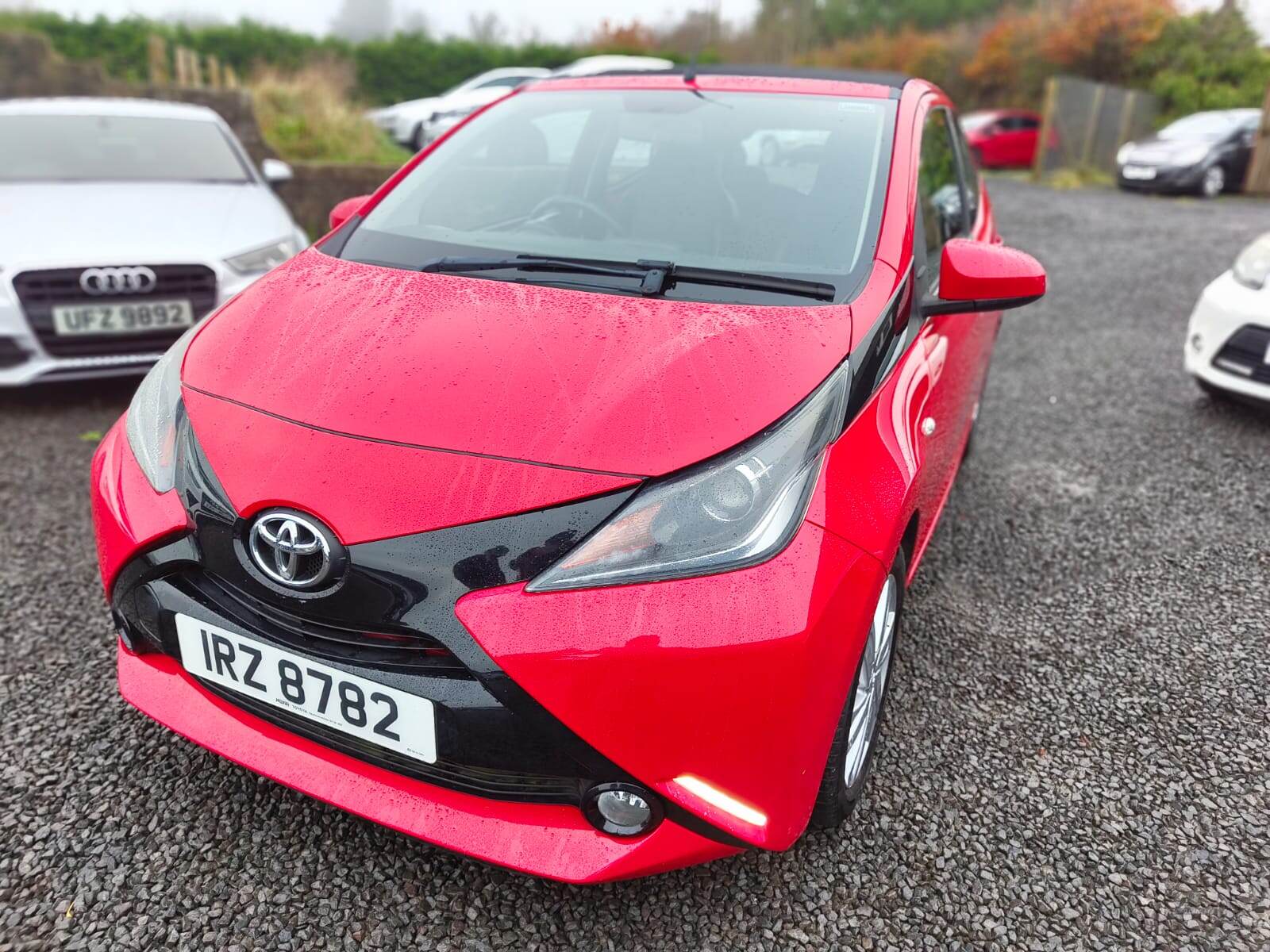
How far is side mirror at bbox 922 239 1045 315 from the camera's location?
209cm

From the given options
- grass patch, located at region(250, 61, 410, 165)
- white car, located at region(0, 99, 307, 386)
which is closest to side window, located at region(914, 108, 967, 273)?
white car, located at region(0, 99, 307, 386)

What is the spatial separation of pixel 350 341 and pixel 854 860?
1.40 metres

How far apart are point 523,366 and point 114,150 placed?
4251 mm

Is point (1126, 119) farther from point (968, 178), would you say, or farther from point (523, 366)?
point (523, 366)

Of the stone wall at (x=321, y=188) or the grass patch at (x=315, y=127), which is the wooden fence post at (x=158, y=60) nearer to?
the grass patch at (x=315, y=127)

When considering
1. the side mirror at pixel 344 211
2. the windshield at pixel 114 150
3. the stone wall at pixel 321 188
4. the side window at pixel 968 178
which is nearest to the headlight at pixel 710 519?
the side mirror at pixel 344 211

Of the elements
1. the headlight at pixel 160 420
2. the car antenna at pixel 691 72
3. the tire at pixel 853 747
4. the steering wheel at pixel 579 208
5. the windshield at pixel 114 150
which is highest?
the car antenna at pixel 691 72

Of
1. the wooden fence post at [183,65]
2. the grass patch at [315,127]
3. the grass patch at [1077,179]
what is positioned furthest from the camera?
the grass patch at [1077,179]

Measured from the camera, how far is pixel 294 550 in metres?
1.43

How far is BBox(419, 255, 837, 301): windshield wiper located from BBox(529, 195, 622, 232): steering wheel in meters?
0.24

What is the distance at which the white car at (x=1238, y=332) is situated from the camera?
3910mm

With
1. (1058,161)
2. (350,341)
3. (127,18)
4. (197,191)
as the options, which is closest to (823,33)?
(1058,161)

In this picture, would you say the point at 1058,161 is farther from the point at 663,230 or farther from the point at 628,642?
the point at 628,642

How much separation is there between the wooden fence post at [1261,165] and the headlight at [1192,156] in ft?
2.64
